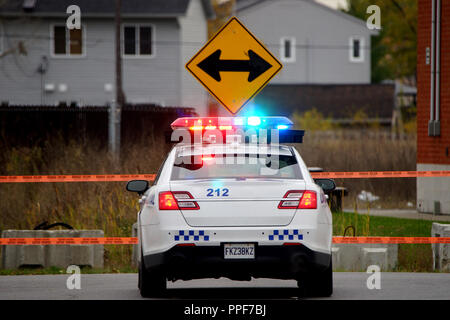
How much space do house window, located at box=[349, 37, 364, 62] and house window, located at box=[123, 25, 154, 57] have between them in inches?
826

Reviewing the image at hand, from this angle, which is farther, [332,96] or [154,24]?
[332,96]

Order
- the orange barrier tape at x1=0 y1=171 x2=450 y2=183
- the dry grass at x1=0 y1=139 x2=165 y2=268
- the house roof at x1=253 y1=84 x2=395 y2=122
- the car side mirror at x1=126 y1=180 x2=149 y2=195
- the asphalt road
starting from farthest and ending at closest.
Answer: the house roof at x1=253 y1=84 x2=395 y2=122
the dry grass at x1=0 y1=139 x2=165 y2=268
the orange barrier tape at x1=0 y1=171 x2=450 y2=183
the car side mirror at x1=126 y1=180 x2=149 y2=195
the asphalt road

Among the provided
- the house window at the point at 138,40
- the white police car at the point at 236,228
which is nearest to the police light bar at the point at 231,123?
the white police car at the point at 236,228

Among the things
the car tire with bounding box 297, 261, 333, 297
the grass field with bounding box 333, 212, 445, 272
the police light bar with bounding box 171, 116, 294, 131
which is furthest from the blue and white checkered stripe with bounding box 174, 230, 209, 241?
the grass field with bounding box 333, 212, 445, 272

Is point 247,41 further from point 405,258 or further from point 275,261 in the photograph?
point 275,261

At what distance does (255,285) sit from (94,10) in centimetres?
3523

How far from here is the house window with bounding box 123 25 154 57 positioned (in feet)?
155

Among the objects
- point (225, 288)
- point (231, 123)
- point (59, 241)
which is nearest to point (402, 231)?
point (59, 241)

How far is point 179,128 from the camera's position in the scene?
12305 mm

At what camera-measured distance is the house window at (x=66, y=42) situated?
46594 mm

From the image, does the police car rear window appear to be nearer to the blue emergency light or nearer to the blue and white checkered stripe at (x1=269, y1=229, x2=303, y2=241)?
the blue and white checkered stripe at (x1=269, y1=229, x2=303, y2=241)

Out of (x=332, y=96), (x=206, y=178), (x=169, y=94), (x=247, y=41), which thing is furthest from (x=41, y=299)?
(x=332, y=96)

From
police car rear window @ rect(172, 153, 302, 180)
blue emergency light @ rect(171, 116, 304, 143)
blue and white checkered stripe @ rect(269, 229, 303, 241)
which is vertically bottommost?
blue and white checkered stripe @ rect(269, 229, 303, 241)

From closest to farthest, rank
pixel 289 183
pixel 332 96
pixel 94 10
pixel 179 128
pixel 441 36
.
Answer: pixel 289 183
pixel 179 128
pixel 441 36
pixel 94 10
pixel 332 96
